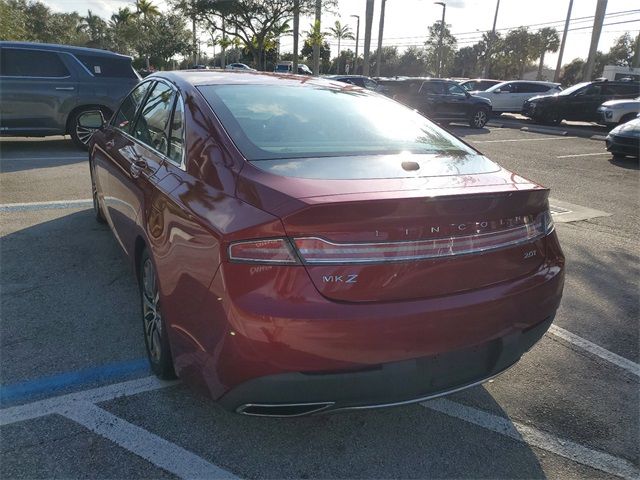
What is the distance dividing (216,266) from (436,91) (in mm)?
16912

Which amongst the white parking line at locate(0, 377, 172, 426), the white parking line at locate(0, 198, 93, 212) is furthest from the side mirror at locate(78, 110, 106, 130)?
Result: the white parking line at locate(0, 377, 172, 426)

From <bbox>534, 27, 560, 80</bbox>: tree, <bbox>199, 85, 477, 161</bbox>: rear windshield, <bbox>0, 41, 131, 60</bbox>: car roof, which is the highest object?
<bbox>534, 27, 560, 80</bbox>: tree

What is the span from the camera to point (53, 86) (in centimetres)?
930

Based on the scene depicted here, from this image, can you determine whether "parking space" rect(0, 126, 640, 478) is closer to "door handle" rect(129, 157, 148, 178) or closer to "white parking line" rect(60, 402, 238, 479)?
"white parking line" rect(60, 402, 238, 479)

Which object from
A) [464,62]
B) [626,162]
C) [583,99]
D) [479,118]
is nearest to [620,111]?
[583,99]

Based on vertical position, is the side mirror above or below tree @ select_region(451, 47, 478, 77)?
below

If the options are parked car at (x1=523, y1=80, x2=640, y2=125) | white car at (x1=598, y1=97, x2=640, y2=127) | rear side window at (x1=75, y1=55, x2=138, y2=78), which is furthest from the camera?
parked car at (x1=523, y1=80, x2=640, y2=125)

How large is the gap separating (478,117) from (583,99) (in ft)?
14.5

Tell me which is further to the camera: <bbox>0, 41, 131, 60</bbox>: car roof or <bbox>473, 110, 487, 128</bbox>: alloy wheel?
<bbox>473, 110, 487, 128</bbox>: alloy wheel

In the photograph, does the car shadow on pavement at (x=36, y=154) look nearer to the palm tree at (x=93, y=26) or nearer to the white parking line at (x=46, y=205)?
the white parking line at (x=46, y=205)

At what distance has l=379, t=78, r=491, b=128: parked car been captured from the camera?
17.3m

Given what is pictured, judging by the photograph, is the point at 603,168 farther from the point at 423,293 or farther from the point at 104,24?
the point at 104,24

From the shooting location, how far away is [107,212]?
4.25 m

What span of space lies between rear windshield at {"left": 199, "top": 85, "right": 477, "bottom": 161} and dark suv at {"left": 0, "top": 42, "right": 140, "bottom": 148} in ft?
23.2
